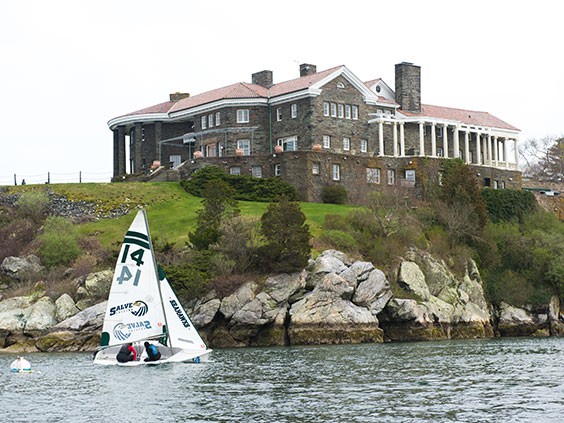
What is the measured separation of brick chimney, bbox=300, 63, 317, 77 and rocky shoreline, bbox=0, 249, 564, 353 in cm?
3495

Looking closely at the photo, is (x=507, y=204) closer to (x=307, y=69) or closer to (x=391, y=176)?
(x=391, y=176)

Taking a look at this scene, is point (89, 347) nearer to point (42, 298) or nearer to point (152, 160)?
point (42, 298)

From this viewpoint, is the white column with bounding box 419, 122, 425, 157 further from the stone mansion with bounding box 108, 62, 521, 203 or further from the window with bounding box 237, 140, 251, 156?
the window with bounding box 237, 140, 251, 156

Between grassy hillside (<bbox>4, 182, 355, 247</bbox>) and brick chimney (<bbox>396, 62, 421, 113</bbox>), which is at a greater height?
brick chimney (<bbox>396, 62, 421, 113</bbox>)

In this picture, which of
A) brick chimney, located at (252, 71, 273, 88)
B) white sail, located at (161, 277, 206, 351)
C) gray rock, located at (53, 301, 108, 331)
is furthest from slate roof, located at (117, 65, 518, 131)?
white sail, located at (161, 277, 206, 351)

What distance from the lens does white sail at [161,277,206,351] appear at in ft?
168

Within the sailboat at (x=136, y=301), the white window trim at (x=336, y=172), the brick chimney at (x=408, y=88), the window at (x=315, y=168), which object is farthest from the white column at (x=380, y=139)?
the sailboat at (x=136, y=301)

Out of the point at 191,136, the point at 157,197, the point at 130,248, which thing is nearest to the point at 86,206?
the point at 157,197

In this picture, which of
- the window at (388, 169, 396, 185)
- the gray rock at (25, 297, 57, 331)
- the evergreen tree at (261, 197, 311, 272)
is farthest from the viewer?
the window at (388, 169, 396, 185)

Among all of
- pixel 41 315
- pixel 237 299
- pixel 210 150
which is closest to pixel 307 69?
pixel 210 150

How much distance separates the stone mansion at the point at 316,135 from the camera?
3748 inches

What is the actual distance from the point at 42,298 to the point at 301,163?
30.6 m

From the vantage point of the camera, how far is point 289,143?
98.1 metres

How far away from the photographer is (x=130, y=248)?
50.6 metres
